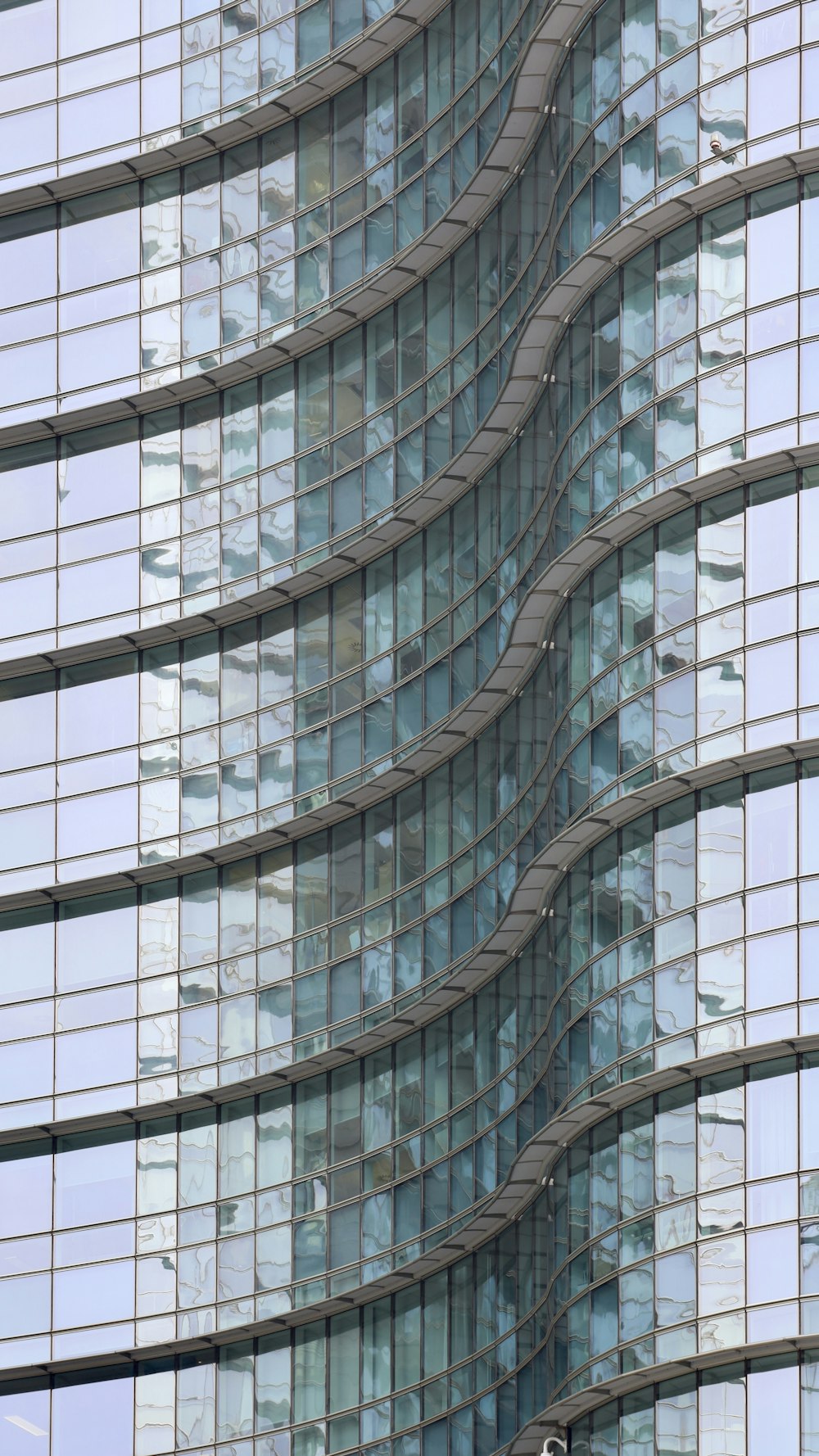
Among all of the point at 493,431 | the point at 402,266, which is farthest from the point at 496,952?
the point at 402,266

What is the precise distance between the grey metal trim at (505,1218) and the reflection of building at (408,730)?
0.38ft

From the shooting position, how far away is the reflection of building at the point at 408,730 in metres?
44.1

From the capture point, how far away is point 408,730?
54.8 meters

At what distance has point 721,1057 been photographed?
43031 millimetres

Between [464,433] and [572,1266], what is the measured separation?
49.2 feet

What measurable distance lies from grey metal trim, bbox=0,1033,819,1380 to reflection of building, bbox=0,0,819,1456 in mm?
115

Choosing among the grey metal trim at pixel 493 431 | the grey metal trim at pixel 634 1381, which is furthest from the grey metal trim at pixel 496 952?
the grey metal trim at pixel 493 431

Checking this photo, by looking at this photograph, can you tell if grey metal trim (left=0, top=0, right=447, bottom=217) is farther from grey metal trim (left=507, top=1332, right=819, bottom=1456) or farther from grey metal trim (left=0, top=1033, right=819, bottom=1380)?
grey metal trim (left=507, top=1332, right=819, bottom=1456)

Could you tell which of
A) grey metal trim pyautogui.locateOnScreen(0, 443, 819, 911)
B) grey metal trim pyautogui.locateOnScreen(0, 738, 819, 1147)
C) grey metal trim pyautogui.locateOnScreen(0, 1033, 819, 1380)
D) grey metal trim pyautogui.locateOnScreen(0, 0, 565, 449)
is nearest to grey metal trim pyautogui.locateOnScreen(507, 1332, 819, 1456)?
grey metal trim pyautogui.locateOnScreen(0, 1033, 819, 1380)

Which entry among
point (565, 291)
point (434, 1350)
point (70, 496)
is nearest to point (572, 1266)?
point (434, 1350)

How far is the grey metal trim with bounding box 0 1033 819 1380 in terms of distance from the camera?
141 ft

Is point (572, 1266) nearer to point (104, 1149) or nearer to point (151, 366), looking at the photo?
point (104, 1149)

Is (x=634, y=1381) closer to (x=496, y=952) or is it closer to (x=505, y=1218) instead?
(x=505, y=1218)

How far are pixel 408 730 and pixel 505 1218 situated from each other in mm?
8826
